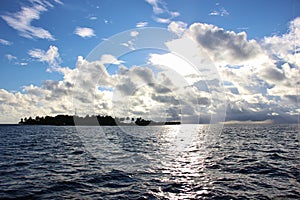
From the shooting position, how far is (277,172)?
23734 millimetres

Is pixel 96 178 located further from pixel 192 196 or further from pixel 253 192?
pixel 253 192

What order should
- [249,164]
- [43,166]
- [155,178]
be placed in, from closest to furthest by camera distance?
[155,178]
[43,166]
[249,164]

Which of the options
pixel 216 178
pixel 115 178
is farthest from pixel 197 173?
pixel 115 178

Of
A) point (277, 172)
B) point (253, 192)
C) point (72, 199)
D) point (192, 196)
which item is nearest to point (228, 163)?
point (277, 172)

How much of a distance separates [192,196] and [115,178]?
23.7 feet

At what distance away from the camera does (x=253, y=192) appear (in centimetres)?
1722

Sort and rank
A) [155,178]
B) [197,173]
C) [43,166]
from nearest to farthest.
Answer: [155,178], [197,173], [43,166]

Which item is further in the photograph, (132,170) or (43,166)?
(43,166)

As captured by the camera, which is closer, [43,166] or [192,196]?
[192,196]

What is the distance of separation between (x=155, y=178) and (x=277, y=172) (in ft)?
39.4

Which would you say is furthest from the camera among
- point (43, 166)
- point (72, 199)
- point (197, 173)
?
point (43, 166)

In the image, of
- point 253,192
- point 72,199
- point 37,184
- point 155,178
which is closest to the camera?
point 72,199

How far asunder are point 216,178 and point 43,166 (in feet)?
57.5

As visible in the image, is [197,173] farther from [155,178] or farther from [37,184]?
[37,184]
